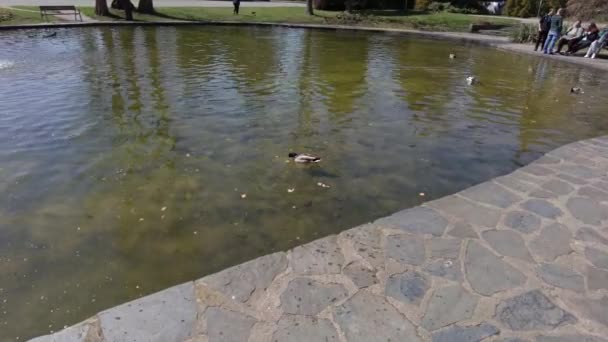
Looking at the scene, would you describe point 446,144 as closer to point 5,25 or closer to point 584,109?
point 584,109

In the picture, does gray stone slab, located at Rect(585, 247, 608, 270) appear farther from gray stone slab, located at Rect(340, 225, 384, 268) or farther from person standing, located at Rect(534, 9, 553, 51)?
person standing, located at Rect(534, 9, 553, 51)

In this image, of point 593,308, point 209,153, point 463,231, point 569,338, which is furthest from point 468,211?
point 209,153

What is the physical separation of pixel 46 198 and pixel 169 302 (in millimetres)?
2994

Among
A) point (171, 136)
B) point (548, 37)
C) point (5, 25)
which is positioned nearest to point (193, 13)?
point (5, 25)

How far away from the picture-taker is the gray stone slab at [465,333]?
3.15 meters


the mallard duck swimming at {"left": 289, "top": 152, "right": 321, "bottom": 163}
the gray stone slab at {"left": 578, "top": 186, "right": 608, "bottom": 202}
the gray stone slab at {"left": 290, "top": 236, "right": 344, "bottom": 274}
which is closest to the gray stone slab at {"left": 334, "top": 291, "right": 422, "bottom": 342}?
the gray stone slab at {"left": 290, "top": 236, "right": 344, "bottom": 274}

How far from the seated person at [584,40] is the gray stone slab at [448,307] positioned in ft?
64.4

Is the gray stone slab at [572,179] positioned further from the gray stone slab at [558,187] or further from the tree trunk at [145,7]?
the tree trunk at [145,7]

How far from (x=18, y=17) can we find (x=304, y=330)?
89.0ft

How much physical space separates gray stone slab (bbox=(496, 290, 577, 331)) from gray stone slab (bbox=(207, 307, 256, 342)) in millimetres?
1948

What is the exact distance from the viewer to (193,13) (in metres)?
30.4

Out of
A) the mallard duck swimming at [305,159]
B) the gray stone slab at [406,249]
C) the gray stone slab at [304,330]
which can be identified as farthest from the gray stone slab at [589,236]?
the mallard duck swimming at [305,159]

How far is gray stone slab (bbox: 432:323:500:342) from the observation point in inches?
124

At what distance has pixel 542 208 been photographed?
16.6ft
